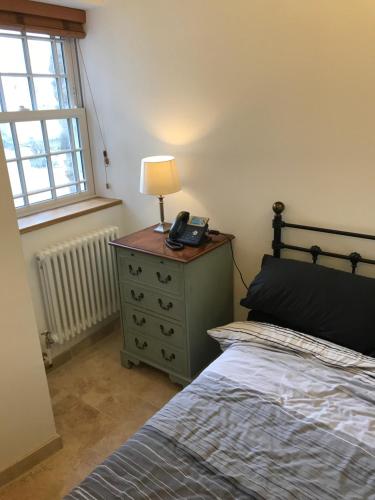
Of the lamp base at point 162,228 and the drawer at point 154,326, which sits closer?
the drawer at point 154,326

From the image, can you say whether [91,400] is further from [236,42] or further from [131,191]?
[236,42]

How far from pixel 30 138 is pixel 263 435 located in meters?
2.20

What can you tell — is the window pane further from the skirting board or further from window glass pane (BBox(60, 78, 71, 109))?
the skirting board

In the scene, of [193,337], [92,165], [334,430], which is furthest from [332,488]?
[92,165]

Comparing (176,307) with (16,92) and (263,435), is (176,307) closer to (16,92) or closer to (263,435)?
(263,435)

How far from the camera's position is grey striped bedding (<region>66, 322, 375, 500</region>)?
1.16m

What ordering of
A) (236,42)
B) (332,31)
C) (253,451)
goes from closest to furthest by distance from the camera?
(253,451) → (332,31) → (236,42)

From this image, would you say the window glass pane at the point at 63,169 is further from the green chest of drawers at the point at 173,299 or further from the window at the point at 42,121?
the green chest of drawers at the point at 173,299

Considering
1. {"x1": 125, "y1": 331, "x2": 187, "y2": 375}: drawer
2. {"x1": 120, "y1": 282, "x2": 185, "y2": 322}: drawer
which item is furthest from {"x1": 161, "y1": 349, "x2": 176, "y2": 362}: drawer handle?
{"x1": 120, "y1": 282, "x2": 185, "y2": 322}: drawer

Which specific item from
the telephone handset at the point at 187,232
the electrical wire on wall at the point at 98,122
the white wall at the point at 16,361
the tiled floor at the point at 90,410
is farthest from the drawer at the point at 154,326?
the electrical wire on wall at the point at 98,122

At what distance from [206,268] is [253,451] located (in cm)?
110

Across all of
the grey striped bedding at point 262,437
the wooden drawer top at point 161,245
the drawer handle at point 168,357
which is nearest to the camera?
the grey striped bedding at point 262,437

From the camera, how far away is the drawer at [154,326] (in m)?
2.24

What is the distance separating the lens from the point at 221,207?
2.42m
